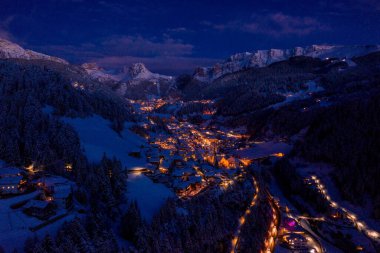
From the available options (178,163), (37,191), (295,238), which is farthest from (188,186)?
(37,191)

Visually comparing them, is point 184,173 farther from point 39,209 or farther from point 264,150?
point 264,150

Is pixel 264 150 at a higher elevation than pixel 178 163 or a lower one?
lower

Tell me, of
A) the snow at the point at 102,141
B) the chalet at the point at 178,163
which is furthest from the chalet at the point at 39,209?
the chalet at the point at 178,163

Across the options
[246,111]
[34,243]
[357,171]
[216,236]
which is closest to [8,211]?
[34,243]

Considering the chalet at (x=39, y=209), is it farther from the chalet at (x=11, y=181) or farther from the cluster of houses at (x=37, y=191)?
the chalet at (x=11, y=181)

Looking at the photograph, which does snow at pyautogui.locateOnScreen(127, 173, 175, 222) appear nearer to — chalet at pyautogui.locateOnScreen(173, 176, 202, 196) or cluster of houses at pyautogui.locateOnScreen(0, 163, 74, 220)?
chalet at pyautogui.locateOnScreen(173, 176, 202, 196)

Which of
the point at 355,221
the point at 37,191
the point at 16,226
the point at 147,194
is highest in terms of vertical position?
the point at 37,191

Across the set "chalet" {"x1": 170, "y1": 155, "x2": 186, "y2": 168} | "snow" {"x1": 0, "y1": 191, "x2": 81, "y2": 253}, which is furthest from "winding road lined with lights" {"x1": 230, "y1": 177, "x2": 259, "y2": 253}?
"snow" {"x1": 0, "y1": 191, "x2": 81, "y2": 253}
